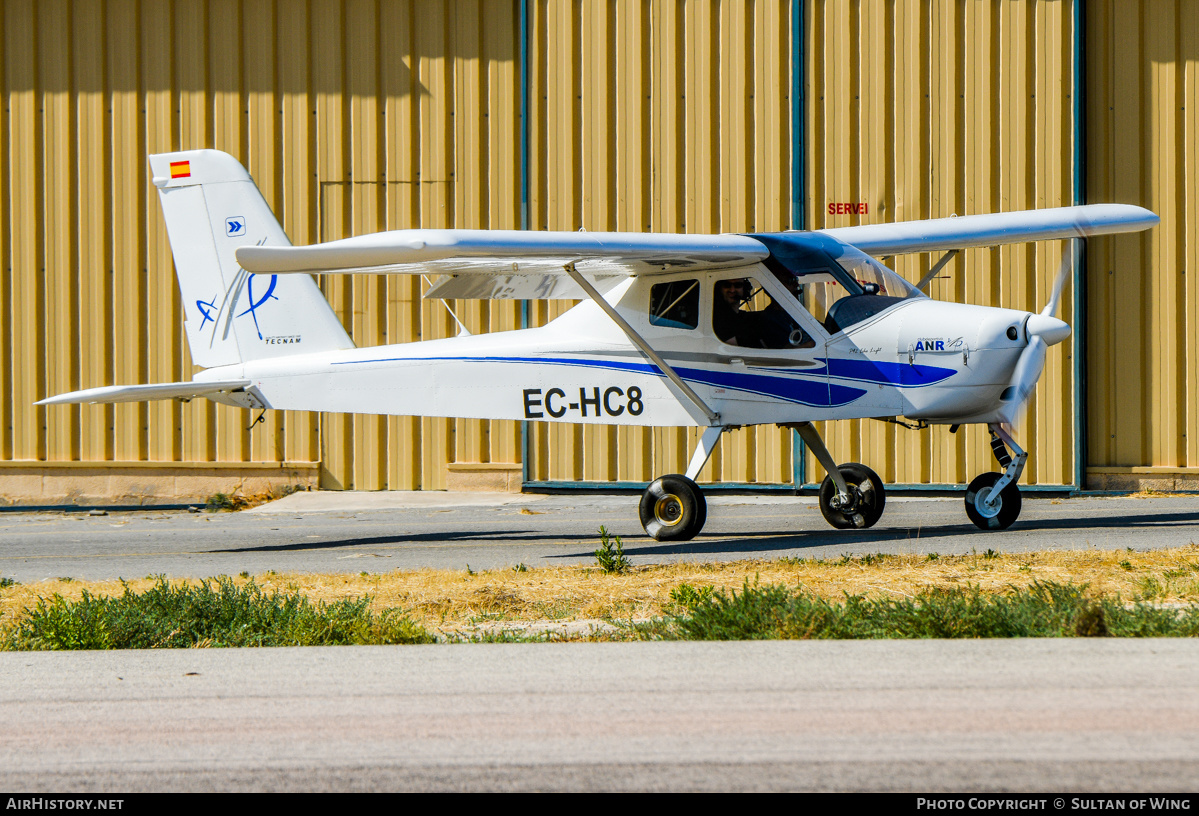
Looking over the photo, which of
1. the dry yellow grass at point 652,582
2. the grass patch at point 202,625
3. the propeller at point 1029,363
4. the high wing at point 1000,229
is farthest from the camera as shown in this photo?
the high wing at point 1000,229

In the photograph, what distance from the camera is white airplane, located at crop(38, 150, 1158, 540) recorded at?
393 inches

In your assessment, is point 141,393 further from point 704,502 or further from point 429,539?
point 704,502

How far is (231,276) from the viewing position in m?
12.6

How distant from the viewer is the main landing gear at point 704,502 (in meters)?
10.6

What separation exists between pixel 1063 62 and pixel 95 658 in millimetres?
14402

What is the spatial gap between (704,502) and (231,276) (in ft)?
19.1

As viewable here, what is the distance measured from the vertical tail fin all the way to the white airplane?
2cm

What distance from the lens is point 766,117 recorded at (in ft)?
52.8

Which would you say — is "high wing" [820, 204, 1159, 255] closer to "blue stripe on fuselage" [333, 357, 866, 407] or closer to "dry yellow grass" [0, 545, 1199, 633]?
"blue stripe on fuselage" [333, 357, 866, 407]

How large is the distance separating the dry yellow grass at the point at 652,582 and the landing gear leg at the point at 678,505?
1.72 metres

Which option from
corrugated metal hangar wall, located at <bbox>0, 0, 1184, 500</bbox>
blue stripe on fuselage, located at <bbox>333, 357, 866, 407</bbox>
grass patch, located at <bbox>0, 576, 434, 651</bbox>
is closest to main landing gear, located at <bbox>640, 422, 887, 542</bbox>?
blue stripe on fuselage, located at <bbox>333, 357, 866, 407</bbox>

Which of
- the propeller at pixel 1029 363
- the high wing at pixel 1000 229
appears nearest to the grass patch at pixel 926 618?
the propeller at pixel 1029 363

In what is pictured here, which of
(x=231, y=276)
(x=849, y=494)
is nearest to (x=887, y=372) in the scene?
(x=849, y=494)

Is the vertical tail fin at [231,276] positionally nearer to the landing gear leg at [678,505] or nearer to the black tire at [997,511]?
the landing gear leg at [678,505]
